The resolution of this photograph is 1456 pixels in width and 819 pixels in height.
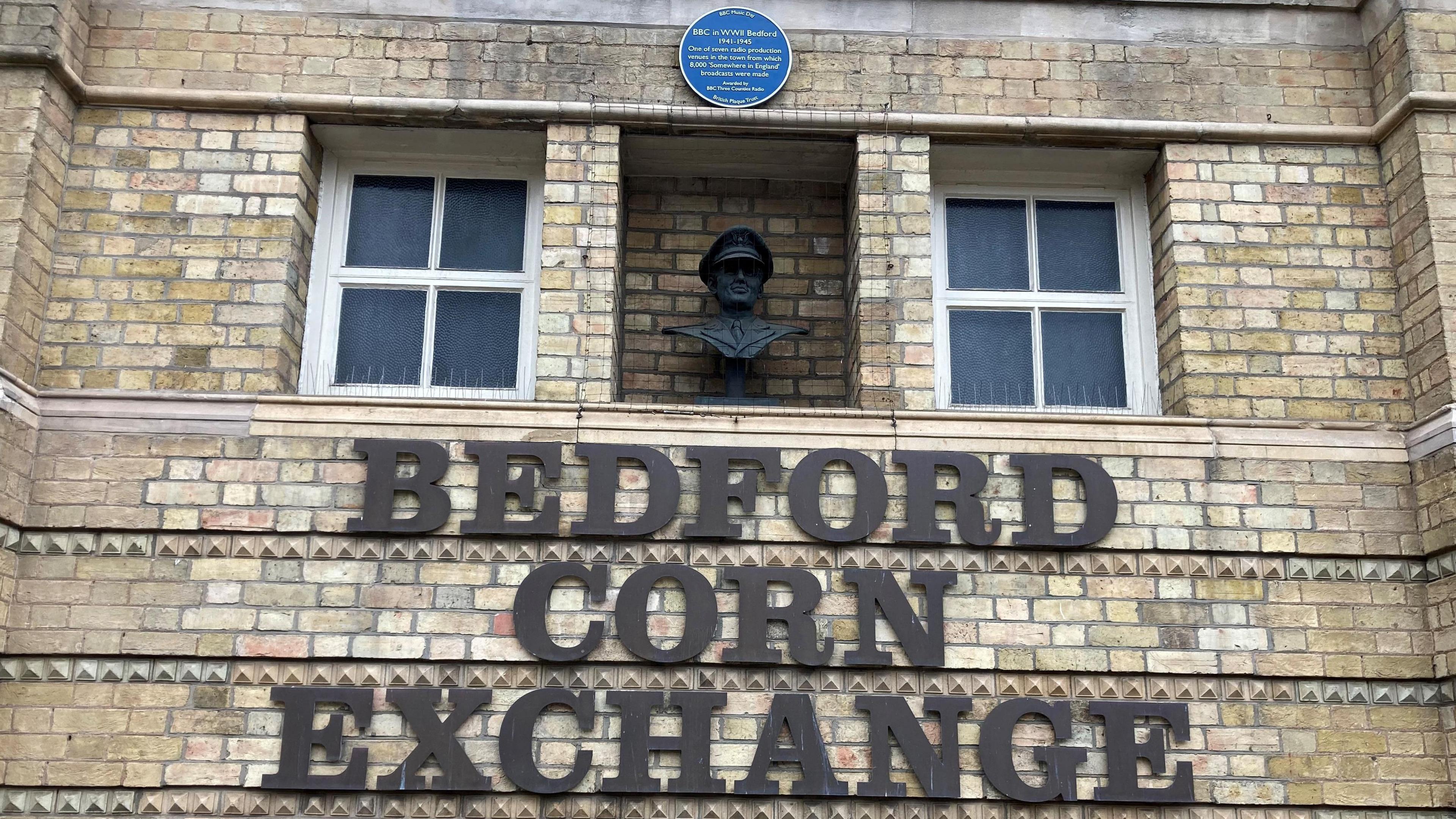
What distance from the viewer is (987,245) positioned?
26.1 ft

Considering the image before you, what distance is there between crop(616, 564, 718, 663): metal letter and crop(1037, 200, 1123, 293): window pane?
274 centimetres

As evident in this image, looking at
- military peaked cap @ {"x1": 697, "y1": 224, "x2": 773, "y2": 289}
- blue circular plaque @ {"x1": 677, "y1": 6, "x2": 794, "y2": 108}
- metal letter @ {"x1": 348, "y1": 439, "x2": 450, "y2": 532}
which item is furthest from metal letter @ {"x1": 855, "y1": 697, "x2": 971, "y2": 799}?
blue circular plaque @ {"x1": 677, "y1": 6, "x2": 794, "y2": 108}

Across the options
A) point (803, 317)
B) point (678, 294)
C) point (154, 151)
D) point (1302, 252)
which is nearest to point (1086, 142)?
point (1302, 252)

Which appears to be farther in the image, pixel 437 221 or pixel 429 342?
pixel 437 221

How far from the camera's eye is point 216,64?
7.57m

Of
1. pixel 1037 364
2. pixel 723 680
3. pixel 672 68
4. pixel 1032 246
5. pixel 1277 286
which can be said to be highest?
pixel 672 68

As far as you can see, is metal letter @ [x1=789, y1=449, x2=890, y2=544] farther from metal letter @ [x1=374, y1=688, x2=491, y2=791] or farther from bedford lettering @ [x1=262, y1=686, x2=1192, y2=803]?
metal letter @ [x1=374, y1=688, x2=491, y2=791]

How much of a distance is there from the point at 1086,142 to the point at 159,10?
5219mm

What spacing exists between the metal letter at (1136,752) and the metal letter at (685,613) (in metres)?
1.88

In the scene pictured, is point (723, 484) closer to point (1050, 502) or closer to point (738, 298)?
point (738, 298)

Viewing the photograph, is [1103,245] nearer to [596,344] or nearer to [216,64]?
[596,344]

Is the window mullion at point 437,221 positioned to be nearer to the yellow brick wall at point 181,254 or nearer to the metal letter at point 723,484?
the yellow brick wall at point 181,254

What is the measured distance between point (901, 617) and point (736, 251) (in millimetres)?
2181

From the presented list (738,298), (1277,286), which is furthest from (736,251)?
Result: (1277,286)
